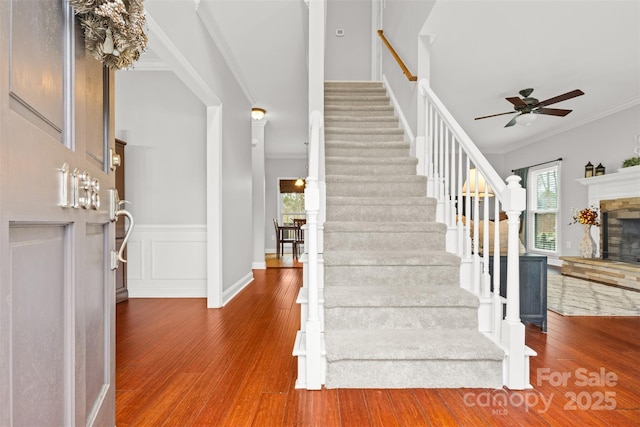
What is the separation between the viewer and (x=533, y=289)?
2.77m

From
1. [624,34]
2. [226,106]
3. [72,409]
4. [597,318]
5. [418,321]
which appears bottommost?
[597,318]

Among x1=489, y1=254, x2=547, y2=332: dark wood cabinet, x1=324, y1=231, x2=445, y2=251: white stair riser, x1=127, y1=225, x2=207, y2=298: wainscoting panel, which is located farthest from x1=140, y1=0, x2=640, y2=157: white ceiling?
x1=489, y1=254, x2=547, y2=332: dark wood cabinet

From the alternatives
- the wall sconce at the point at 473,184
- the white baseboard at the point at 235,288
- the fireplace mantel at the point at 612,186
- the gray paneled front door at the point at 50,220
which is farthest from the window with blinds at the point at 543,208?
the gray paneled front door at the point at 50,220

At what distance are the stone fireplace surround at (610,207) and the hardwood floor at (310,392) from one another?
7.32ft

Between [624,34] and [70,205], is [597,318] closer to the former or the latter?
[624,34]

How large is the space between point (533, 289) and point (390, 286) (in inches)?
50.4

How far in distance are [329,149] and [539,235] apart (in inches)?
234

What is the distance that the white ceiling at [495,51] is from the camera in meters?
3.18

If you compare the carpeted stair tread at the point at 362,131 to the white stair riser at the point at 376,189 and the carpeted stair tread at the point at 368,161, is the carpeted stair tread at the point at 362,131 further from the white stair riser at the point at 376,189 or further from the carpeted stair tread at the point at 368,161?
the white stair riser at the point at 376,189

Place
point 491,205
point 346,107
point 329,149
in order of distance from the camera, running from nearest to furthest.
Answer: point 329,149 → point 346,107 → point 491,205

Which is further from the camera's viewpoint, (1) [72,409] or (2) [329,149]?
(2) [329,149]

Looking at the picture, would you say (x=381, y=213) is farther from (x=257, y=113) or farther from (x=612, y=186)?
(x=612, y=186)

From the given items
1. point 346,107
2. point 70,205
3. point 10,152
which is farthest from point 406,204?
point 10,152

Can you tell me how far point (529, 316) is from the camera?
275 cm
